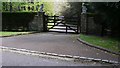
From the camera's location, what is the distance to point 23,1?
2950 centimetres

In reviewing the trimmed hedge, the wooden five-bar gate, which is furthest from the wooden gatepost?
the wooden five-bar gate

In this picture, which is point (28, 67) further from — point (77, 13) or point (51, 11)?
point (51, 11)

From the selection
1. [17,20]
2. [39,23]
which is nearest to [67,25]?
[39,23]

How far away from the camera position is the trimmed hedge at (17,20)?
23.9m

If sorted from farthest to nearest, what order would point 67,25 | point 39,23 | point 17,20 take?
point 17,20, point 39,23, point 67,25

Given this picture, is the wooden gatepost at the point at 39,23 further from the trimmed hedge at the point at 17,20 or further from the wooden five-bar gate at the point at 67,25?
the wooden five-bar gate at the point at 67,25

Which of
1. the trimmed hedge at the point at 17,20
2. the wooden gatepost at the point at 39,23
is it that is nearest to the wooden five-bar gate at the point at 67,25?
the wooden gatepost at the point at 39,23

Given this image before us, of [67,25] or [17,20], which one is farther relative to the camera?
[17,20]

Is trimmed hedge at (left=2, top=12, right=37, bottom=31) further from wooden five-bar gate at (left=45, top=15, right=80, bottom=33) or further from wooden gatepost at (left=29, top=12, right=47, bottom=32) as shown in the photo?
wooden five-bar gate at (left=45, top=15, right=80, bottom=33)

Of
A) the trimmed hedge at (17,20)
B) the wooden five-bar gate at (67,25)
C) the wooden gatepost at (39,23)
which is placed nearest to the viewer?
the wooden five-bar gate at (67,25)

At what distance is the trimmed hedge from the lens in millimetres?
23875

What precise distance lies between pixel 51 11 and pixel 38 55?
24481 mm

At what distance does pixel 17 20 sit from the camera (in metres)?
24.2

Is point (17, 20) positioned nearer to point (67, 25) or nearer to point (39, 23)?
point (39, 23)
